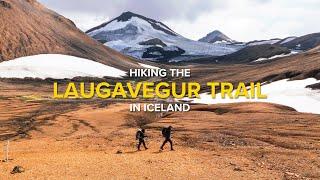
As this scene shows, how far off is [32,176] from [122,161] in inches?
251

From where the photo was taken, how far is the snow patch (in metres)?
153

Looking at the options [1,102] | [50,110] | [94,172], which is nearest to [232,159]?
[94,172]

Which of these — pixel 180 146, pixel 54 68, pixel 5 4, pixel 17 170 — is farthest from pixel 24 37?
pixel 17 170

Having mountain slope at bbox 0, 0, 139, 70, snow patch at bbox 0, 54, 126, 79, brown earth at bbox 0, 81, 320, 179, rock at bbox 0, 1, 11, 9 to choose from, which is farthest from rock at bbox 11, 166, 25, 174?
rock at bbox 0, 1, 11, 9

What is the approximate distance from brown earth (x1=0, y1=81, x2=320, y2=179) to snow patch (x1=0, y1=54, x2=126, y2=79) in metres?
82.8

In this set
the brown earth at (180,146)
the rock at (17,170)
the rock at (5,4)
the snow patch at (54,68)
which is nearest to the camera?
the rock at (17,170)

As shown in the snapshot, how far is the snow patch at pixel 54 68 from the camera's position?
152875 mm

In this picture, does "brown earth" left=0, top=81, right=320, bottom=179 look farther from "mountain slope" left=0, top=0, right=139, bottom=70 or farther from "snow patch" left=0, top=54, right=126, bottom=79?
"mountain slope" left=0, top=0, right=139, bottom=70

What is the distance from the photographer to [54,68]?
16375 centimetres

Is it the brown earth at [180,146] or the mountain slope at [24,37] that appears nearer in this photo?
the brown earth at [180,146]

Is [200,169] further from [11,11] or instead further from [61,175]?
[11,11]

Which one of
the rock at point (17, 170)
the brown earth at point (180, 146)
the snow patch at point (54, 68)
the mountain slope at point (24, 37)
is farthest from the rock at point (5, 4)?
the rock at point (17, 170)

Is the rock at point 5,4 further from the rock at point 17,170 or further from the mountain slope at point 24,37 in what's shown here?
the rock at point 17,170

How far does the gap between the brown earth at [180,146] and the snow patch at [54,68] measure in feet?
272
